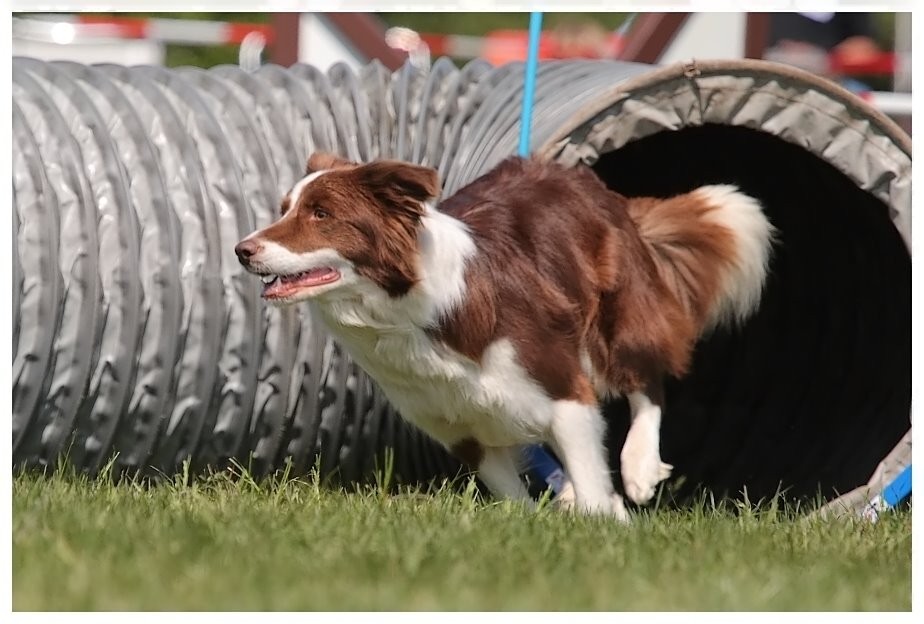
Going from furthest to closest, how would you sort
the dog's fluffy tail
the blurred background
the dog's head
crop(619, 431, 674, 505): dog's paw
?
1. the blurred background
2. the dog's fluffy tail
3. crop(619, 431, 674, 505): dog's paw
4. the dog's head

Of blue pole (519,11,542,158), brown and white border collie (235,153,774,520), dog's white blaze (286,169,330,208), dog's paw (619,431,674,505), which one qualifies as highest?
blue pole (519,11,542,158)

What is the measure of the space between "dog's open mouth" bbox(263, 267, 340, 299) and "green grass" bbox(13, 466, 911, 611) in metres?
0.72

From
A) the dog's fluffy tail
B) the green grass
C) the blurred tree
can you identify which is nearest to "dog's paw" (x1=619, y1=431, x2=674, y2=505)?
the green grass

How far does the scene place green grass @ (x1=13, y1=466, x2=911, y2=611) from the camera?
3824 mm

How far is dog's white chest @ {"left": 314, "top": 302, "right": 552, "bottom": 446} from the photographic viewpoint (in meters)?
5.38

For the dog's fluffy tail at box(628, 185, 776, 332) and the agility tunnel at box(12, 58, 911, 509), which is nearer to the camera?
the agility tunnel at box(12, 58, 911, 509)

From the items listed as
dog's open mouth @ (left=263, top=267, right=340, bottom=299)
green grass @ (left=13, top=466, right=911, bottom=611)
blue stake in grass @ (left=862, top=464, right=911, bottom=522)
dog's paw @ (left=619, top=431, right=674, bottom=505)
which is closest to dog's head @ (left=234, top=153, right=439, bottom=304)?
dog's open mouth @ (left=263, top=267, right=340, bottom=299)

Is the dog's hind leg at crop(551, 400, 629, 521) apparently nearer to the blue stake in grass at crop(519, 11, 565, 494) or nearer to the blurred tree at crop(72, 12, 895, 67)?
the blue stake in grass at crop(519, 11, 565, 494)

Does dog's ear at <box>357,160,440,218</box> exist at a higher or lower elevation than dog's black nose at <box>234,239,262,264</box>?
higher

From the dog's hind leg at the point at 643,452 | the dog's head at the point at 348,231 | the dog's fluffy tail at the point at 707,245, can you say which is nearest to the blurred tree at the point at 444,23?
the dog's fluffy tail at the point at 707,245

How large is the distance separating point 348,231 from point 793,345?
129 inches

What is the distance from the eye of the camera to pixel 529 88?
641cm

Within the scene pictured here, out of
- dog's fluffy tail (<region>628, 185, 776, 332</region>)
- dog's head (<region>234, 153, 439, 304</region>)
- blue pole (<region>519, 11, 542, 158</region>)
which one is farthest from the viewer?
blue pole (<region>519, 11, 542, 158</region>)
